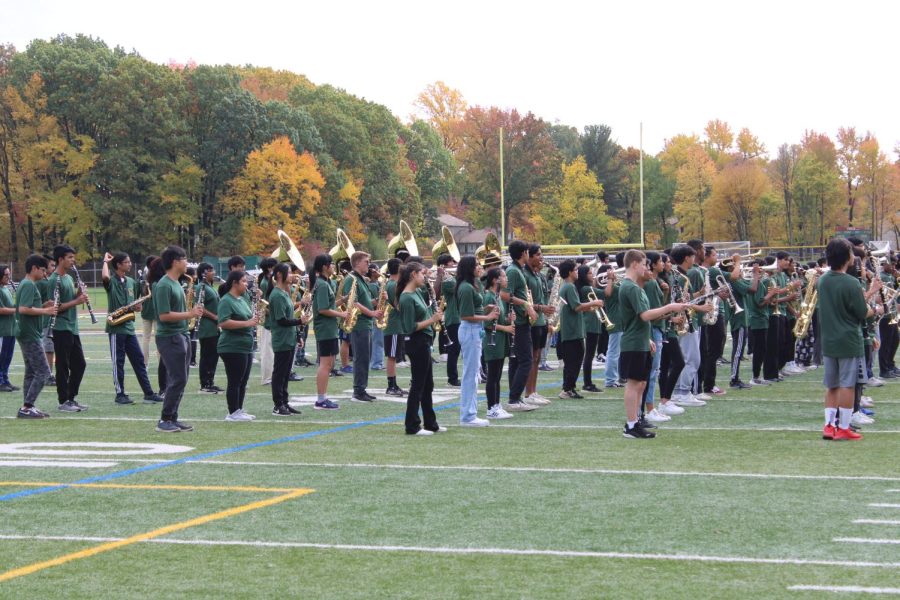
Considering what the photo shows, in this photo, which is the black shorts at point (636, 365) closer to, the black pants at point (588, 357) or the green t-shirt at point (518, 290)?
the green t-shirt at point (518, 290)

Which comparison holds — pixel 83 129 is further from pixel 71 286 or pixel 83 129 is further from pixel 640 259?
pixel 640 259

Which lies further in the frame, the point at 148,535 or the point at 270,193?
the point at 270,193

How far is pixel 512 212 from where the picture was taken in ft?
292

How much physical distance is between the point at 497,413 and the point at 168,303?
3.81 metres

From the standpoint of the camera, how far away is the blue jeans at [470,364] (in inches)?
498

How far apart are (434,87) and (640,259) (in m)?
104

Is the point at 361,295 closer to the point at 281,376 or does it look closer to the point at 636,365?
the point at 281,376

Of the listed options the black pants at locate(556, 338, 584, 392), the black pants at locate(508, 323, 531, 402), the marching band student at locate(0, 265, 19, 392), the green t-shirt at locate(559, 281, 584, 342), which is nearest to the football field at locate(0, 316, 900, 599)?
the black pants at locate(508, 323, 531, 402)

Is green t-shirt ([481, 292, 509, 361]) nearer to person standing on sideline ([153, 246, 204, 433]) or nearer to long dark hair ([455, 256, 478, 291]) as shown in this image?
long dark hair ([455, 256, 478, 291])

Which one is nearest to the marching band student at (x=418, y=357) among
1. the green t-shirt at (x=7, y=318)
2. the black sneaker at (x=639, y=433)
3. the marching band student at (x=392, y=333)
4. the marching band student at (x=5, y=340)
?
the black sneaker at (x=639, y=433)

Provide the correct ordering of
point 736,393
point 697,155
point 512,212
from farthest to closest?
point 512,212 < point 697,155 < point 736,393

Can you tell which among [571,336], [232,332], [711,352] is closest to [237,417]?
[232,332]

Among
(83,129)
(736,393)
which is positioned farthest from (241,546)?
(83,129)

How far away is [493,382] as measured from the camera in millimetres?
13500
